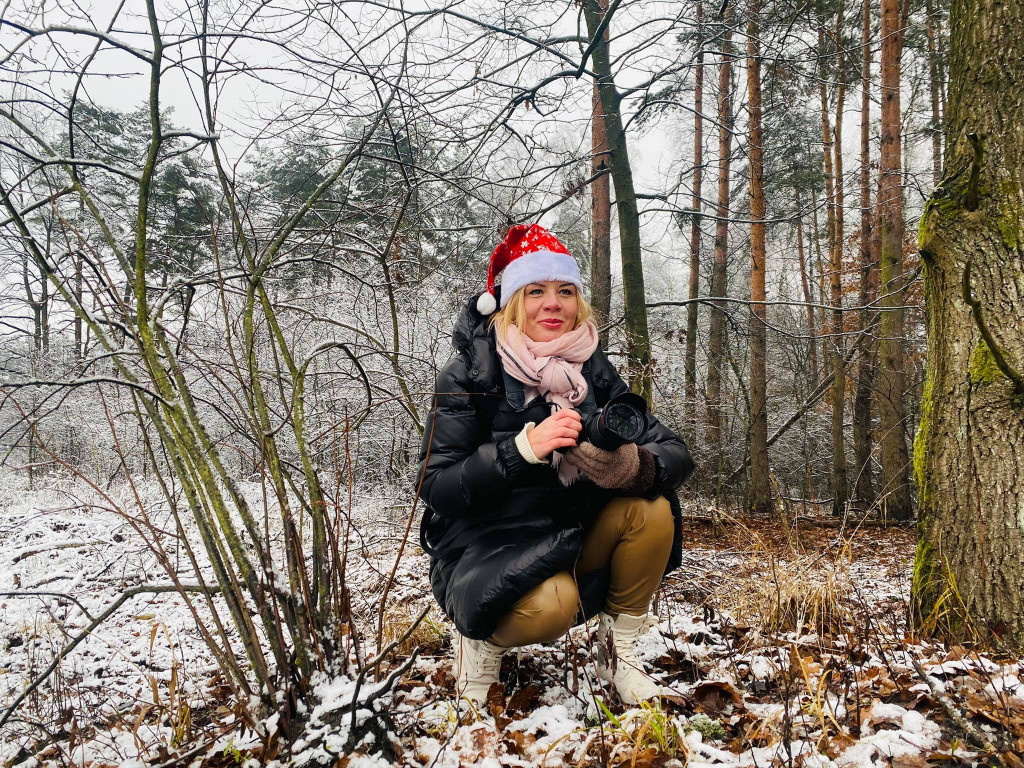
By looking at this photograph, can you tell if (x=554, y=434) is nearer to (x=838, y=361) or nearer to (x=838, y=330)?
(x=838, y=361)

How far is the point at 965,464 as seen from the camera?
6.44 ft

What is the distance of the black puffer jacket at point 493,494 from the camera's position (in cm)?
163

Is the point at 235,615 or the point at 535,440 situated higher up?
the point at 535,440

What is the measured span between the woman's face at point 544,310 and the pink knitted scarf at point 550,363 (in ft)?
0.13

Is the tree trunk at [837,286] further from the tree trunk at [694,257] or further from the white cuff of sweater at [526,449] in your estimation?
the white cuff of sweater at [526,449]

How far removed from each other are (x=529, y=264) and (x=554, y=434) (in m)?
0.65

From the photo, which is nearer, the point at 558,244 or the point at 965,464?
the point at 965,464

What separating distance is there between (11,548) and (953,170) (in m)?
7.88

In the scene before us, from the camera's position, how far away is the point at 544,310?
1975 mm

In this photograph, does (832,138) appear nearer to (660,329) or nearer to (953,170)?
(660,329)

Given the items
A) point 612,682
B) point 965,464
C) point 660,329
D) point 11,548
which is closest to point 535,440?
point 612,682

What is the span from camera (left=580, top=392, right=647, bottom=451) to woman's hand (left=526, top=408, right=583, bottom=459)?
6 centimetres

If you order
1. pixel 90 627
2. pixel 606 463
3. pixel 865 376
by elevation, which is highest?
pixel 606 463

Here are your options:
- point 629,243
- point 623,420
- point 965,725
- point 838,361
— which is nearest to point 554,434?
point 623,420
